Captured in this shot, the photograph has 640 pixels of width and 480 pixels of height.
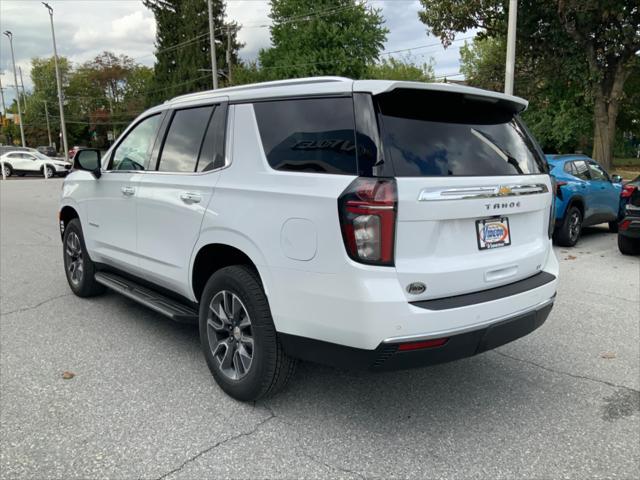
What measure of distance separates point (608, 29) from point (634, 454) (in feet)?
74.0

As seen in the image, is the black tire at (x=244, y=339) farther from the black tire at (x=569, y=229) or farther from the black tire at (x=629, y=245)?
the black tire at (x=569, y=229)

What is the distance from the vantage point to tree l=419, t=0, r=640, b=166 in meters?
20.5

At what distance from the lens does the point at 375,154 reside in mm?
2541

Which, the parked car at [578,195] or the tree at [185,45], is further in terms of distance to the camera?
the tree at [185,45]

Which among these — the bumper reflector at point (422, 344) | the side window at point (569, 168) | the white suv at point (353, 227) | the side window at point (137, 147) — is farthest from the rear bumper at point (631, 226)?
the side window at point (137, 147)

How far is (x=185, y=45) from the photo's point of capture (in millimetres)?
55375

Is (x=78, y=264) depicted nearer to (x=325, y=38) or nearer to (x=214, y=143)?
(x=214, y=143)

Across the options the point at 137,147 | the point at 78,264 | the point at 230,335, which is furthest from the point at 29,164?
the point at 230,335

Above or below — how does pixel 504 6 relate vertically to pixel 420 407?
above

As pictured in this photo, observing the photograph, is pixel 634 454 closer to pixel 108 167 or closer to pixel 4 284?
pixel 108 167

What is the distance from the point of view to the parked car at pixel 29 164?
30.2 metres

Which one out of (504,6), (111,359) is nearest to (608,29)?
(504,6)

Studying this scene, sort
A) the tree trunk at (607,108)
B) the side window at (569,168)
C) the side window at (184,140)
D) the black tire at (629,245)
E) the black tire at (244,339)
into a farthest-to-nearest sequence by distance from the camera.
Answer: the tree trunk at (607,108) < the side window at (569,168) < the black tire at (629,245) < the side window at (184,140) < the black tire at (244,339)

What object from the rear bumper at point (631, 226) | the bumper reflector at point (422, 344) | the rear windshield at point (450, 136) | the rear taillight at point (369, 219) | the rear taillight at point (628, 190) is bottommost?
the rear bumper at point (631, 226)
